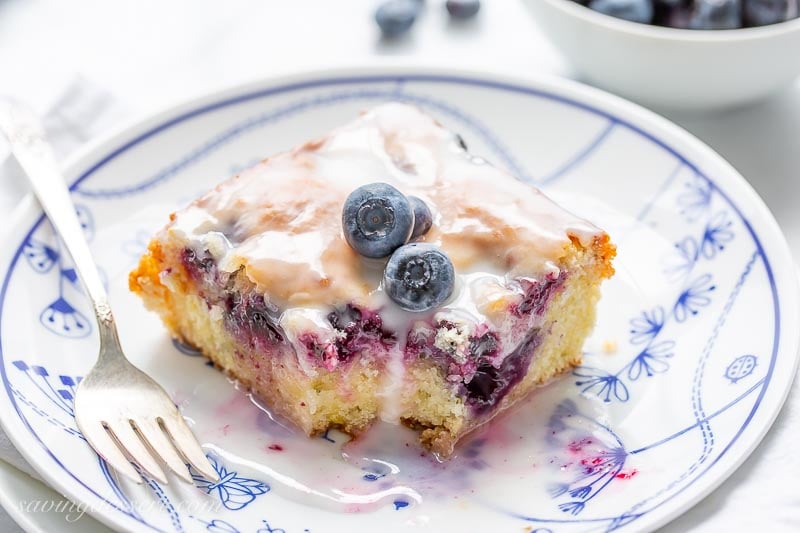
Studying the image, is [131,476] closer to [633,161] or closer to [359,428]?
[359,428]

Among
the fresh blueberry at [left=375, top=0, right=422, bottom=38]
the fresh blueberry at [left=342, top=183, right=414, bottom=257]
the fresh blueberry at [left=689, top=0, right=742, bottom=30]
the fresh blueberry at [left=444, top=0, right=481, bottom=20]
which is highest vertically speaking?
the fresh blueberry at [left=444, top=0, right=481, bottom=20]

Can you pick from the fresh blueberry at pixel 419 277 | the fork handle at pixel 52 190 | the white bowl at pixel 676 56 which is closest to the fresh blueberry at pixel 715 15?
the white bowl at pixel 676 56

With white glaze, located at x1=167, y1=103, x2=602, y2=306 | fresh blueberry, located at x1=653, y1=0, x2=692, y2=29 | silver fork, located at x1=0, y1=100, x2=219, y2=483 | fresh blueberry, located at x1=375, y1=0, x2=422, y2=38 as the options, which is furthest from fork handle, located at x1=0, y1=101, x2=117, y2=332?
fresh blueberry, located at x1=653, y1=0, x2=692, y2=29

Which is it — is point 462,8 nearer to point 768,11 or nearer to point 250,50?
point 250,50

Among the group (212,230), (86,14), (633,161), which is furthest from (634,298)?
(86,14)

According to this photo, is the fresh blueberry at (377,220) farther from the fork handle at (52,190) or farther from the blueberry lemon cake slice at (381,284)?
the fork handle at (52,190)

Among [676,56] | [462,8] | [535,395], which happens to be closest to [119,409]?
[535,395]

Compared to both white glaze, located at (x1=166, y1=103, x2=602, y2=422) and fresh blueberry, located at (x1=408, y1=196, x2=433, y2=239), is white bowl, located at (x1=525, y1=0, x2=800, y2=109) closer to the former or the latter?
white glaze, located at (x1=166, y1=103, x2=602, y2=422)
